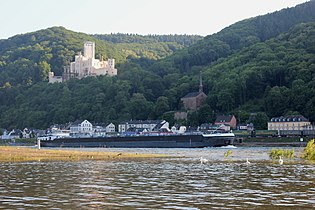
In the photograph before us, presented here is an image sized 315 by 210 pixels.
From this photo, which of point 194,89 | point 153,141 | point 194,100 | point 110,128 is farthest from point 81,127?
point 153,141

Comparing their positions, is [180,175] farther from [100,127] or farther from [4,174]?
[100,127]

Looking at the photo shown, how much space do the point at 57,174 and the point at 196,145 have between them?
67.0 meters

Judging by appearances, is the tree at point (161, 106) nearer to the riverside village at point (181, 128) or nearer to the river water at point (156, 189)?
the riverside village at point (181, 128)

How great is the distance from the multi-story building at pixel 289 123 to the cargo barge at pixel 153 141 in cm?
1929

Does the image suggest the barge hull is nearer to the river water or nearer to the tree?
the tree

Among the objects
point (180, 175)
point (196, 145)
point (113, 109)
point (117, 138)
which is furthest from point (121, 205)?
point (113, 109)

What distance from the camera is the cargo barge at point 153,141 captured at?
319ft

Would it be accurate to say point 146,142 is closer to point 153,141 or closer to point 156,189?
point 153,141

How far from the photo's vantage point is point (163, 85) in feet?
574

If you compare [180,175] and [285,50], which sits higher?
[285,50]

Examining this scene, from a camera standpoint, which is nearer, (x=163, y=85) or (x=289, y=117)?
(x=289, y=117)

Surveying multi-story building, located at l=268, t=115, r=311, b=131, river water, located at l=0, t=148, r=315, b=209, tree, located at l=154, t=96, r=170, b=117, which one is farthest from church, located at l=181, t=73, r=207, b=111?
river water, located at l=0, t=148, r=315, b=209

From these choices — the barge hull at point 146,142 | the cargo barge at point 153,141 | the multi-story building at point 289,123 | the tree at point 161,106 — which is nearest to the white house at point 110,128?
the tree at point 161,106

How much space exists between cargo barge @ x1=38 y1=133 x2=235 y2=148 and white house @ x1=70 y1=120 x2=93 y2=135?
25.6m
